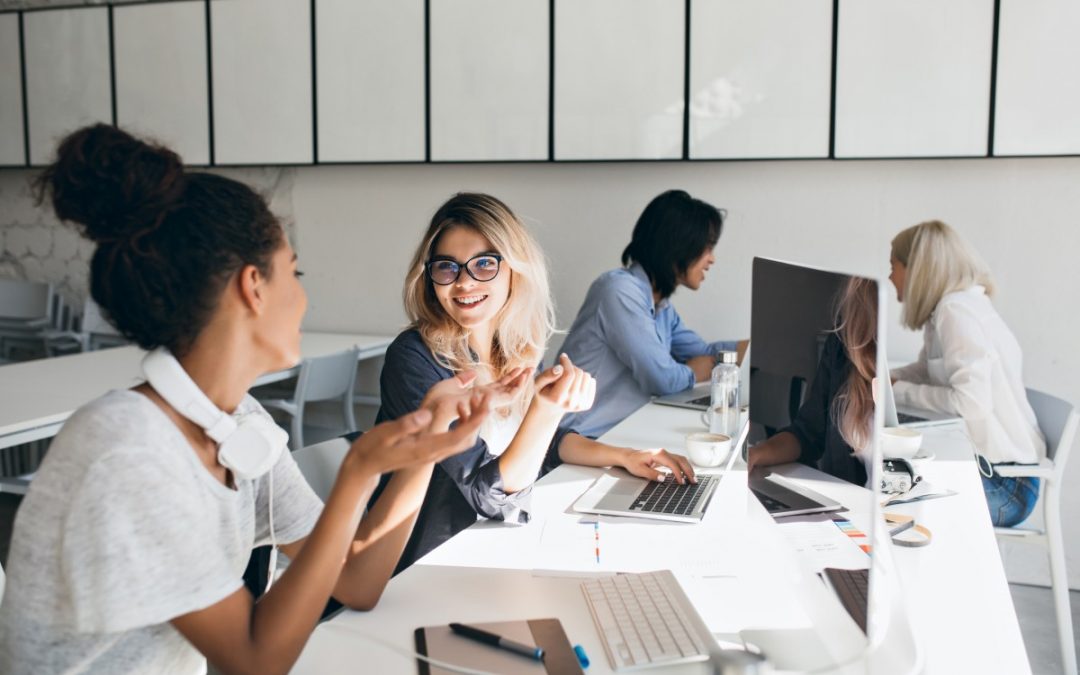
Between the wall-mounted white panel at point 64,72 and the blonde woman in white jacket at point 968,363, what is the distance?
12.8ft

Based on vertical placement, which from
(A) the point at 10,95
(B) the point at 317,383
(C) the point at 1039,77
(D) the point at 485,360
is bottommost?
(B) the point at 317,383

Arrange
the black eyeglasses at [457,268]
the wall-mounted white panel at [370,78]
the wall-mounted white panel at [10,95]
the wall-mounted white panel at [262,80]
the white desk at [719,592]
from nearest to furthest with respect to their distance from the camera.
Result: the white desk at [719,592] → the black eyeglasses at [457,268] → the wall-mounted white panel at [370,78] → the wall-mounted white panel at [262,80] → the wall-mounted white panel at [10,95]

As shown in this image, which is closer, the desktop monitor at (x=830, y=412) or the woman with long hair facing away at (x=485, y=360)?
the desktop monitor at (x=830, y=412)

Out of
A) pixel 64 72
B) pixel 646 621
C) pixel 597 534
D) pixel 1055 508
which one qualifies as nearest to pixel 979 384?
pixel 1055 508

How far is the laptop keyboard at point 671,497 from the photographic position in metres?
1.75

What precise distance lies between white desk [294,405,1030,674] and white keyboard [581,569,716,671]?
0.06ft

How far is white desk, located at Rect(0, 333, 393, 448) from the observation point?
278 centimetres

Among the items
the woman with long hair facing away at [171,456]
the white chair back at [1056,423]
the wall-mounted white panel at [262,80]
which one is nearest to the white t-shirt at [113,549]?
the woman with long hair facing away at [171,456]

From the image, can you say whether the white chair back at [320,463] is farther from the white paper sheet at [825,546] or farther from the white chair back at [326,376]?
the white chair back at [326,376]

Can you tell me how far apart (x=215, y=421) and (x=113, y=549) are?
19cm

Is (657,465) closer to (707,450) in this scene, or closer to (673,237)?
(707,450)

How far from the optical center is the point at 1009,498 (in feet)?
8.96

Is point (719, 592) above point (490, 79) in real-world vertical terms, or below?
below

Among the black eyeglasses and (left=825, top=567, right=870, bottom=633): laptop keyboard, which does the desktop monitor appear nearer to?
(left=825, top=567, right=870, bottom=633): laptop keyboard
